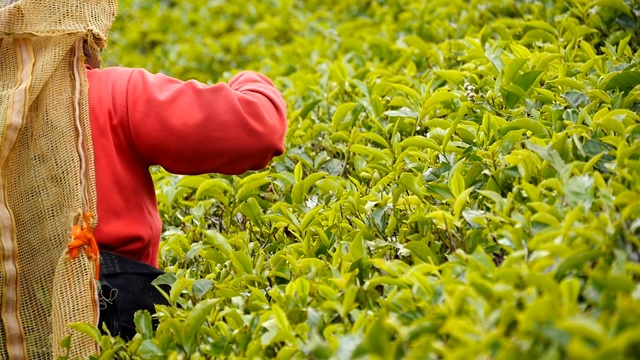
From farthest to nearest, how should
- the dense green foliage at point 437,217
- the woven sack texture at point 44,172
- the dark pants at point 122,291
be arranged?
the dark pants at point 122,291 → the woven sack texture at point 44,172 → the dense green foliage at point 437,217

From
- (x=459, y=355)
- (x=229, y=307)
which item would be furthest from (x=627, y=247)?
(x=229, y=307)

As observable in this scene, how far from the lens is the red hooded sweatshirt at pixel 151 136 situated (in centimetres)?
222

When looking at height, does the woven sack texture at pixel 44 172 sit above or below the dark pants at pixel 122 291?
above

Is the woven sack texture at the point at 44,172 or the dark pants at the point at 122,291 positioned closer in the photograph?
the woven sack texture at the point at 44,172

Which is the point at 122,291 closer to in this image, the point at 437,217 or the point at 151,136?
the point at 151,136

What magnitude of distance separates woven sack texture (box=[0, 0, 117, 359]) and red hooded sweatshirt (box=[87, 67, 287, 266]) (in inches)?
2.5

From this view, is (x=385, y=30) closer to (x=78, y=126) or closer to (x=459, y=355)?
(x=78, y=126)

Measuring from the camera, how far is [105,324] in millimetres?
2238

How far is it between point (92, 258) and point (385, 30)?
104 inches

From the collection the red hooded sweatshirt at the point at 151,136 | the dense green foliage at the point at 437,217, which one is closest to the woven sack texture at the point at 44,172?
the red hooded sweatshirt at the point at 151,136

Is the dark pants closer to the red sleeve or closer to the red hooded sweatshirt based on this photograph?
the red hooded sweatshirt

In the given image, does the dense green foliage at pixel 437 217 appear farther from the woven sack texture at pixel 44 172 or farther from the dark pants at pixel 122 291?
the woven sack texture at pixel 44 172

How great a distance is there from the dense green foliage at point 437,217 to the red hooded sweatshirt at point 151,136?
191mm

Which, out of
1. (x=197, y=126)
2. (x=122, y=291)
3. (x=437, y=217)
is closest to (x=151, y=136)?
(x=197, y=126)
